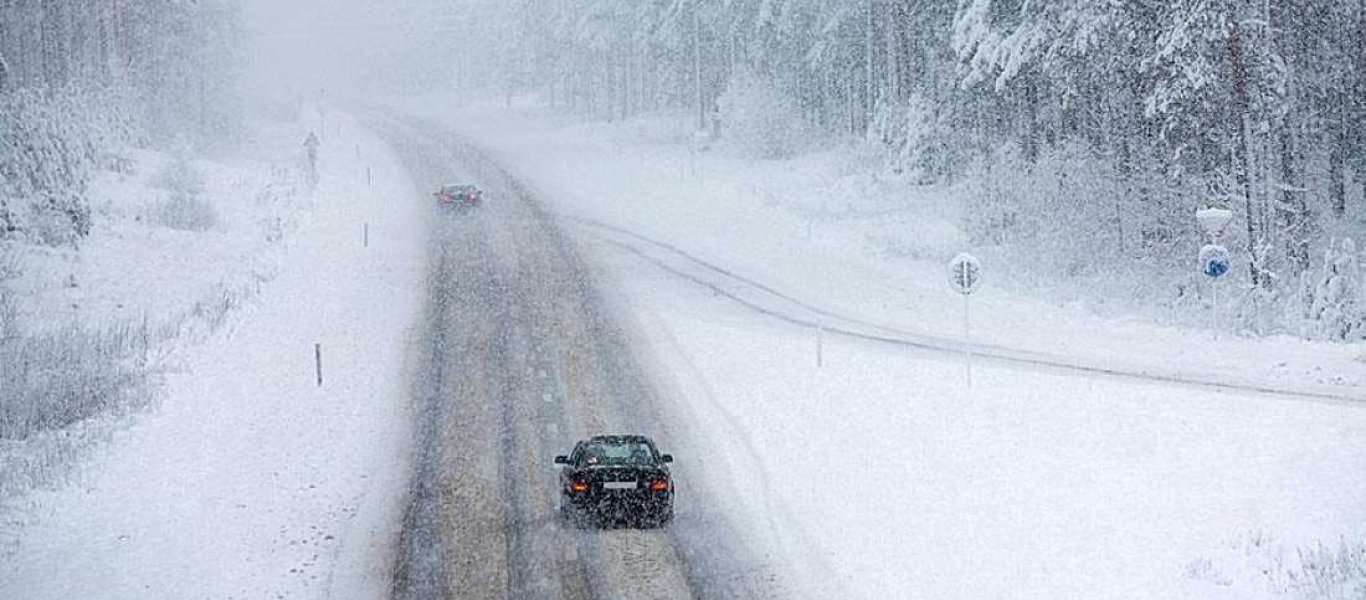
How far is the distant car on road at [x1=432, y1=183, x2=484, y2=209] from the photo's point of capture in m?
45.1

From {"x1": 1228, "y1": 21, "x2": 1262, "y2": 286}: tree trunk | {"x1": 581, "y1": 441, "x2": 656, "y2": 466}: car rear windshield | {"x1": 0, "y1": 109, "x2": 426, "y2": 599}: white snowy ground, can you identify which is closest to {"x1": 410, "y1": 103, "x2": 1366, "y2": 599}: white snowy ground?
{"x1": 581, "y1": 441, "x2": 656, "y2": 466}: car rear windshield

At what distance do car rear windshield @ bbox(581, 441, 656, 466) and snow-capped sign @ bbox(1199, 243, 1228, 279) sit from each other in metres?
13.0

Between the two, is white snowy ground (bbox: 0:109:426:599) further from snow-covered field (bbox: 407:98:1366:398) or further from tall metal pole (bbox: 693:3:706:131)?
tall metal pole (bbox: 693:3:706:131)

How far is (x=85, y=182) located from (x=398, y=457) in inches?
1011

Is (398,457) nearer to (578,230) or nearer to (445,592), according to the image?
(445,592)

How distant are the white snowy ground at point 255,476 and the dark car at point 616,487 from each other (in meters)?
2.48

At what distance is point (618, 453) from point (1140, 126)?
2408 cm

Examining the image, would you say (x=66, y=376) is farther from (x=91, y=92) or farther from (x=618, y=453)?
(x=91, y=92)

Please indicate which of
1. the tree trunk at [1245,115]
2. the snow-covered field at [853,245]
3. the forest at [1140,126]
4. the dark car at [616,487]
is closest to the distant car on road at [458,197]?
the snow-covered field at [853,245]

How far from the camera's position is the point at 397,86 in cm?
14050

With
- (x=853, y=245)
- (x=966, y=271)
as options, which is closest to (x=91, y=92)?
(x=853, y=245)

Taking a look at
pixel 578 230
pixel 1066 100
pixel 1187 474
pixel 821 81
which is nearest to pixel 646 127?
pixel 821 81

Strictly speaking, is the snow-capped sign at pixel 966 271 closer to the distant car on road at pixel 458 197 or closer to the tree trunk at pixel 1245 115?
the tree trunk at pixel 1245 115

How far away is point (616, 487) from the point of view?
49.6 ft
